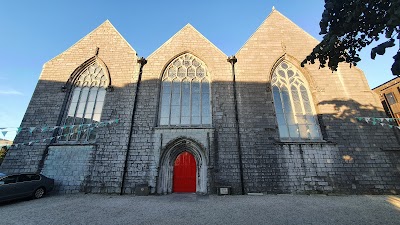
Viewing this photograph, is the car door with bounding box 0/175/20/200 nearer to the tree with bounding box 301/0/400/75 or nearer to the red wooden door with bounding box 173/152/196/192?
the red wooden door with bounding box 173/152/196/192

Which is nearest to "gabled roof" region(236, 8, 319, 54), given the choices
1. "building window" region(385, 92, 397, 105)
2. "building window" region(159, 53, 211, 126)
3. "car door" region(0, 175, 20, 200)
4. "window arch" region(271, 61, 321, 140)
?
"window arch" region(271, 61, 321, 140)

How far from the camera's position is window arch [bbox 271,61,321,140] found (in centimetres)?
927

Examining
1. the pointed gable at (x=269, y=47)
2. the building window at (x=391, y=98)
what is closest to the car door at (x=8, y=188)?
the pointed gable at (x=269, y=47)

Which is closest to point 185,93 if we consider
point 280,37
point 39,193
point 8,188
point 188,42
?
point 188,42

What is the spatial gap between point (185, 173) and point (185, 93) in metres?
4.34

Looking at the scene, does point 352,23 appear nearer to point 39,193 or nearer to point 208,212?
point 208,212

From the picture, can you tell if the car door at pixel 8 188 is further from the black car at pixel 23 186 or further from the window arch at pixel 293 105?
the window arch at pixel 293 105

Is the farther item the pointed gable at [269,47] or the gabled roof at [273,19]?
the gabled roof at [273,19]

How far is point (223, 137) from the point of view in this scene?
29.4 ft

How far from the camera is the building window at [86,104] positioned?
9.64 m

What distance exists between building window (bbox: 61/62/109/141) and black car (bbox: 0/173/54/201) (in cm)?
230

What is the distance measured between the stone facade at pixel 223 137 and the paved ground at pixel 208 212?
69.7 inches

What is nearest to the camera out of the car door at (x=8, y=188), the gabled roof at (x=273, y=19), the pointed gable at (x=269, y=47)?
the car door at (x=8, y=188)

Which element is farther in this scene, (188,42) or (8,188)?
(188,42)
